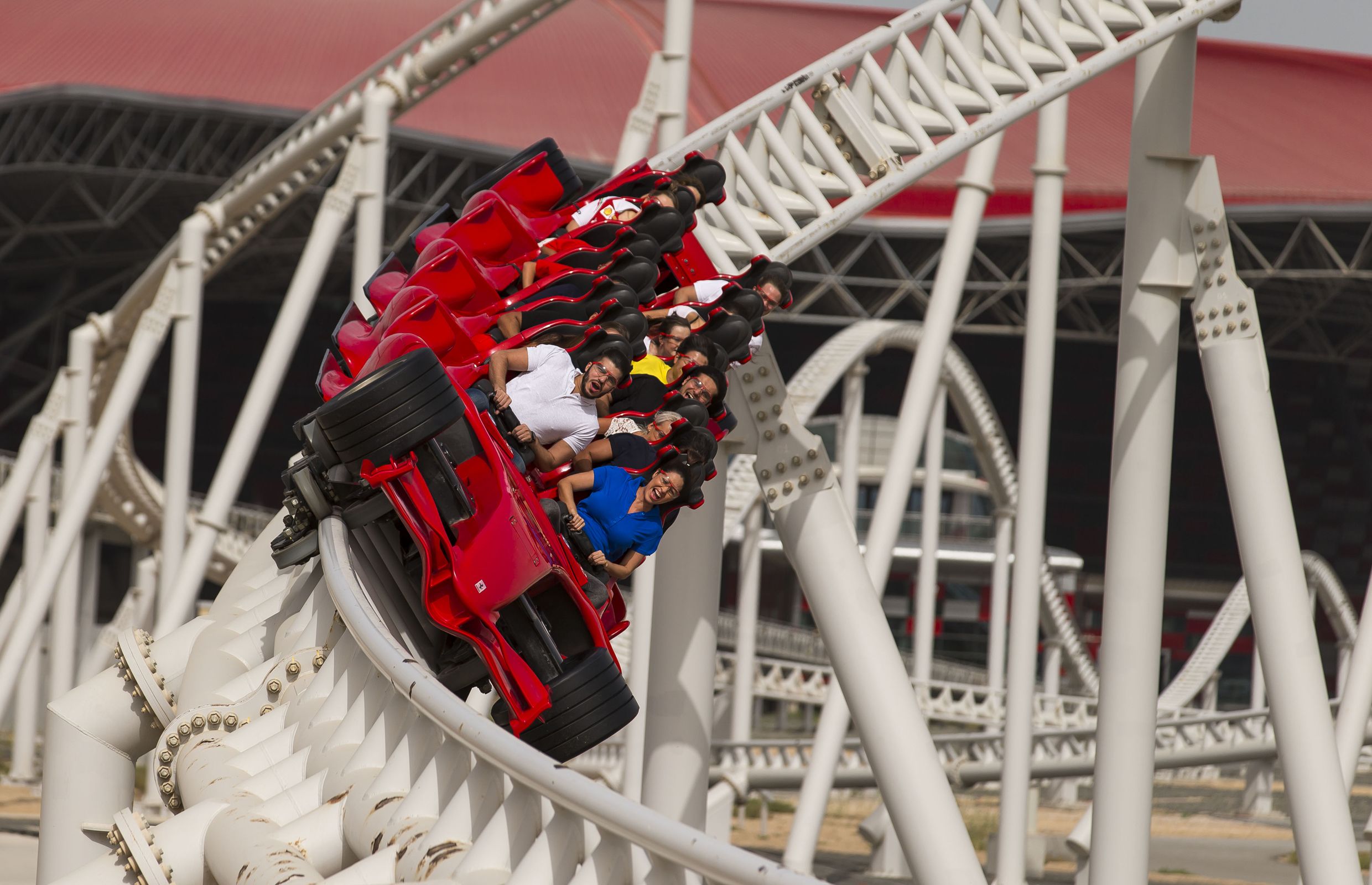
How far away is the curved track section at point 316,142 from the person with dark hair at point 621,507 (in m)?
5.87

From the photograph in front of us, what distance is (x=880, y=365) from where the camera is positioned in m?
45.6

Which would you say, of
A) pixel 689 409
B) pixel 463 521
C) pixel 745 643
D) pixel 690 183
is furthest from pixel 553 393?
pixel 745 643

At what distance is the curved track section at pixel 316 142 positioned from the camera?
10469 millimetres

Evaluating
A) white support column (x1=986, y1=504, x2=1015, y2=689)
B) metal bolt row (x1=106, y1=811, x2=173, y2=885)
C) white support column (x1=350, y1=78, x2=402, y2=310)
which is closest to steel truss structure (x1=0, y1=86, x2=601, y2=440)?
white support column (x1=986, y1=504, x2=1015, y2=689)

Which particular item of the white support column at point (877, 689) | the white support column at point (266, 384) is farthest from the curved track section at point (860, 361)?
the white support column at point (877, 689)

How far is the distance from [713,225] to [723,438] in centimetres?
85

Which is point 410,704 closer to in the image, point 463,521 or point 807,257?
point 463,521

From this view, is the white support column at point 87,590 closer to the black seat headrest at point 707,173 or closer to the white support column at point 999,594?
the white support column at point 999,594

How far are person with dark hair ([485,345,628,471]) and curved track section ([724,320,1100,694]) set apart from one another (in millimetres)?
8454

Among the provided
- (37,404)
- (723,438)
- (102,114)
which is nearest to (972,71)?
(723,438)

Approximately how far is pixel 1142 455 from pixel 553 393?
270 cm

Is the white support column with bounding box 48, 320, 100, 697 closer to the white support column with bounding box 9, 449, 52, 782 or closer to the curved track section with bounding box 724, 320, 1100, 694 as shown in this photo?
the white support column with bounding box 9, 449, 52, 782

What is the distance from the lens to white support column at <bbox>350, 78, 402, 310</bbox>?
10156mm

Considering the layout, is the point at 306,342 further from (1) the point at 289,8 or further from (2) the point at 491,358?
(2) the point at 491,358
